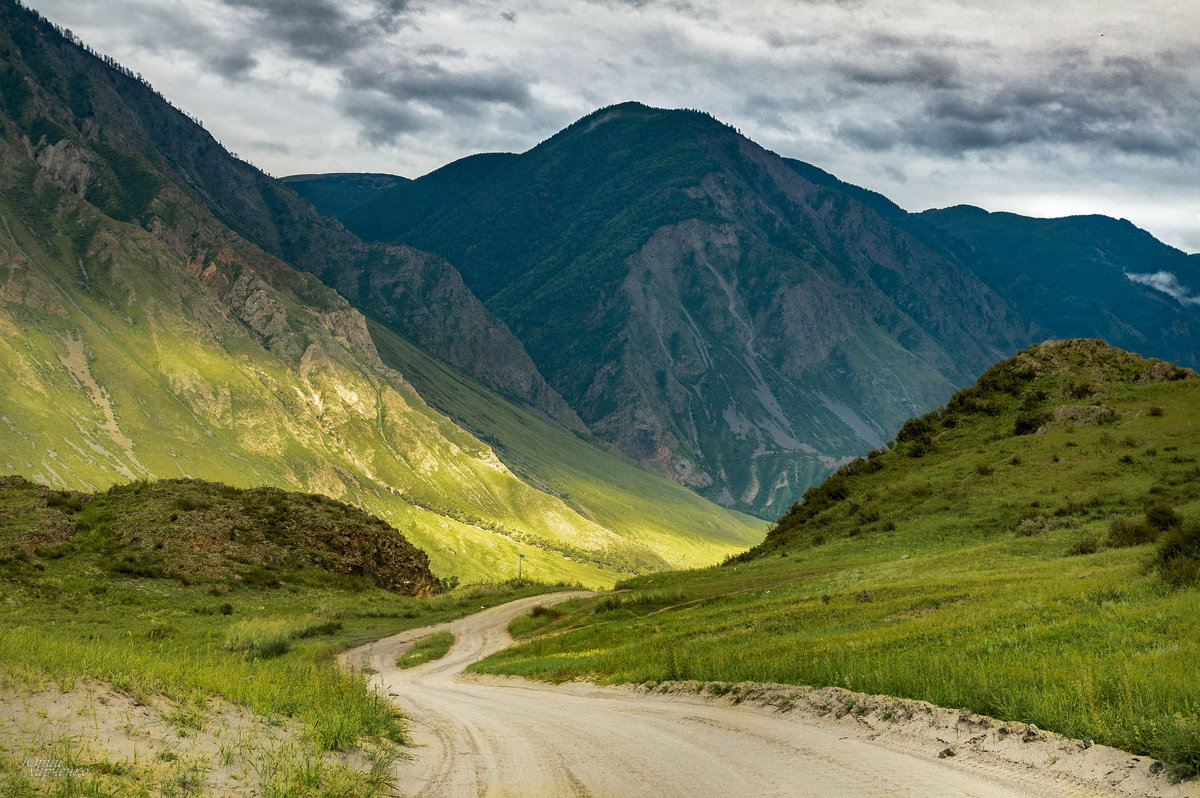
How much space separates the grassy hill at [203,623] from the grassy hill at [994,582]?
31.3ft

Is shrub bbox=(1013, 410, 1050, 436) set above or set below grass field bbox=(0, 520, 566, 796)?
above

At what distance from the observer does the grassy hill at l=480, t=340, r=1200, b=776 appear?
583 inches

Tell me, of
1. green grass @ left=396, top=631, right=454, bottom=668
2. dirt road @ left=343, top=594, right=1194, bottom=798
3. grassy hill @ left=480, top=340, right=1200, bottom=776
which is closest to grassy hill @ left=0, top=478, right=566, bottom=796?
dirt road @ left=343, top=594, right=1194, bottom=798

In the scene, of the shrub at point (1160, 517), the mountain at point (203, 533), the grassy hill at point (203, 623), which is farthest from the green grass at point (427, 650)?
the shrub at point (1160, 517)

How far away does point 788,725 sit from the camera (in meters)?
16.2

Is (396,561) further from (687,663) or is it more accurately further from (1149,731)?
(1149,731)

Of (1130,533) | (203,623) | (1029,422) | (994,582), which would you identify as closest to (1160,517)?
(1130,533)

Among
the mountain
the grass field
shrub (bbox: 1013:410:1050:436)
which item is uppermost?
shrub (bbox: 1013:410:1050:436)

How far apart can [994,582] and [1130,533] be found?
9670 millimetres

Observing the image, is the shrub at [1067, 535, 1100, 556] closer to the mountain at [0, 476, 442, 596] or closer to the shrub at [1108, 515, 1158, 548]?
the shrub at [1108, 515, 1158, 548]

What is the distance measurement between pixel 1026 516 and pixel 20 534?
57881mm

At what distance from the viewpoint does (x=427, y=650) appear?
158ft

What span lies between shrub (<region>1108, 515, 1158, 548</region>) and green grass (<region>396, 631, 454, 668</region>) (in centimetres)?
3137

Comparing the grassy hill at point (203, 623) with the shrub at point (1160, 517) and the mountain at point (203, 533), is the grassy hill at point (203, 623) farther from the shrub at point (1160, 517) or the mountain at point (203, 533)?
the shrub at point (1160, 517)
